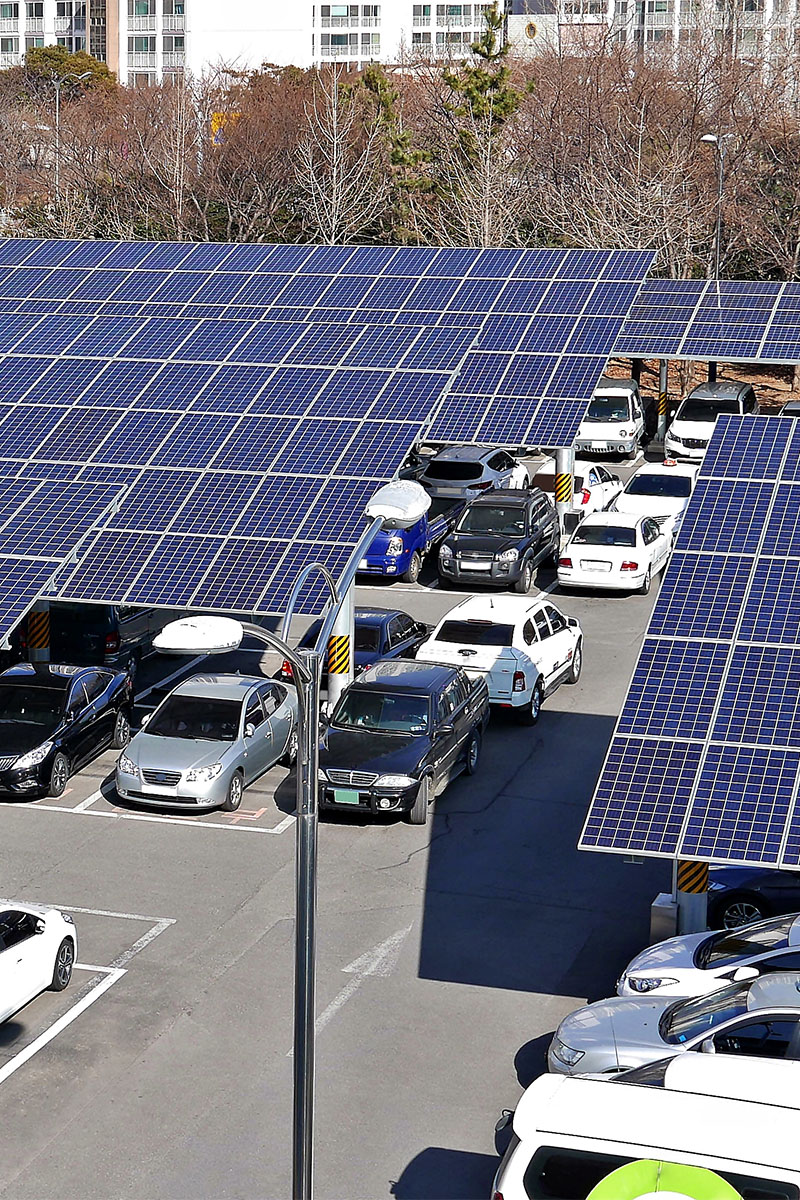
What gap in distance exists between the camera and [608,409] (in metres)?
42.1

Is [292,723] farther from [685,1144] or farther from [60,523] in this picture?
[685,1144]

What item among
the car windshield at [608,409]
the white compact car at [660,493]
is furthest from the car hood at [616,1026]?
the car windshield at [608,409]

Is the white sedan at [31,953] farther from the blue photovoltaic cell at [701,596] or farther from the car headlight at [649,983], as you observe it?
the blue photovoltaic cell at [701,596]

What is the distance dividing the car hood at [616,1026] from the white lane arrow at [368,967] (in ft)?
8.40

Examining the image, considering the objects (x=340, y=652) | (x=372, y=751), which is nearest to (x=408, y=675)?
(x=340, y=652)

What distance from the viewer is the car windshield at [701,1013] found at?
13508 millimetres

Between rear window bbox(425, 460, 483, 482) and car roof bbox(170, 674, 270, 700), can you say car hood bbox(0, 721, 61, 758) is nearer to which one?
car roof bbox(170, 674, 270, 700)

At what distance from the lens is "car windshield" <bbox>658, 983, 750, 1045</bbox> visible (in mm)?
13508

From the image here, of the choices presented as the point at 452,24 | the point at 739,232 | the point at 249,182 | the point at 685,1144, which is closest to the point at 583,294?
the point at 685,1144

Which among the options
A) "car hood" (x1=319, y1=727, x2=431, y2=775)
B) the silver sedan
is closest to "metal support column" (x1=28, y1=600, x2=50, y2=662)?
the silver sedan

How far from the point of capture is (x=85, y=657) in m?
25.8

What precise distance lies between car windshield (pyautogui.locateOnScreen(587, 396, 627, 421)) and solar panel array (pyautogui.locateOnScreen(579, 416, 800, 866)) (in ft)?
75.8

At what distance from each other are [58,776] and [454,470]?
15848 mm

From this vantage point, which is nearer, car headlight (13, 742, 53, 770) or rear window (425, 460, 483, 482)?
car headlight (13, 742, 53, 770)
